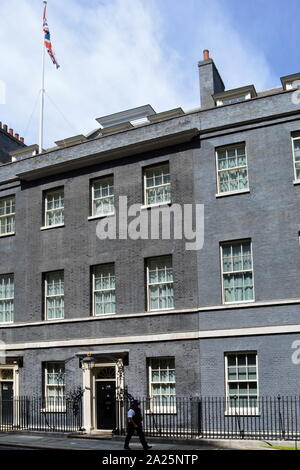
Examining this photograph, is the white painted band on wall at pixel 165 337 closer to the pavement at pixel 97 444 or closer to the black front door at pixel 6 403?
the black front door at pixel 6 403

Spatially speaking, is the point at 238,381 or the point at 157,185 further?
the point at 157,185

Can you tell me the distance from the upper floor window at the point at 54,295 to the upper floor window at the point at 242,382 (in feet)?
26.7

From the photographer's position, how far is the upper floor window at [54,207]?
25500mm

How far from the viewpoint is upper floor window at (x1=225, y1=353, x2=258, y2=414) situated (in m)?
19.3

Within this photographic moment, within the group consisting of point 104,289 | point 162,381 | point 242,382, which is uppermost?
point 104,289

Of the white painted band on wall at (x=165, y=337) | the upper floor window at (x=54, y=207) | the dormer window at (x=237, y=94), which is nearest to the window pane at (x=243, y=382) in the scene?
the white painted band on wall at (x=165, y=337)

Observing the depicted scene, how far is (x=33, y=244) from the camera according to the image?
2573cm

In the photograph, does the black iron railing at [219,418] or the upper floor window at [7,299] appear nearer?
the black iron railing at [219,418]

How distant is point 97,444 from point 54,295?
745 centimetres

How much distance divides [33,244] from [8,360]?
17.2 feet

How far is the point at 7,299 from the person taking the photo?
26.2 meters

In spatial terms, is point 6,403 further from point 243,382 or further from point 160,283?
point 243,382

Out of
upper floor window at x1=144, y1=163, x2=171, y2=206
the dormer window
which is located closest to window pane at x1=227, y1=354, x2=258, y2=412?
upper floor window at x1=144, y1=163, x2=171, y2=206

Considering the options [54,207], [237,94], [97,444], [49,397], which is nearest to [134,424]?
[97,444]
